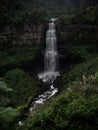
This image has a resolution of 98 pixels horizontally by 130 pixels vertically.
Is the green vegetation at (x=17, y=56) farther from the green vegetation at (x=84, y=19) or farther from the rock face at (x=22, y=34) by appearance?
the green vegetation at (x=84, y=19)

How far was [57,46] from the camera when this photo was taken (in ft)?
105

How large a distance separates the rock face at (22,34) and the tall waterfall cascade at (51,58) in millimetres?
1102

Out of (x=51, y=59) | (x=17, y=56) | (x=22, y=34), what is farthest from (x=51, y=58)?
(x=22, y=34)

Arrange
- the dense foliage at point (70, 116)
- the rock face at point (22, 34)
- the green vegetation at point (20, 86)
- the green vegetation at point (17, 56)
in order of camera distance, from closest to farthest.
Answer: the dense foliage at point (70, 116) → the green vegetation at point (20, 86) → the green vegetation at point (17, 56) → the rock face at point (22, 34)

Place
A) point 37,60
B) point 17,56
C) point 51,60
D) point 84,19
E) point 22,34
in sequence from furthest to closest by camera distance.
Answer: point 84,19
point 22,34
point 51,60
point 37,60
point 17,56

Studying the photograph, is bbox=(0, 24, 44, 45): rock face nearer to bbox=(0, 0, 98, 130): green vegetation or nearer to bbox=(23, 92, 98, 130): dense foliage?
bbox=(0, 0, 98, 130): green vegetation

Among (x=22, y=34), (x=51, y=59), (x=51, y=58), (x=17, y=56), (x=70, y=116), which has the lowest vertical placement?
(x=70, y=116)

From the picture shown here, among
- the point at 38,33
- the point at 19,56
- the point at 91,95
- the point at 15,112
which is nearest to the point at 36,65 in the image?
the point at 19,56

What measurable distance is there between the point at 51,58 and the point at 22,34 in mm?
4774

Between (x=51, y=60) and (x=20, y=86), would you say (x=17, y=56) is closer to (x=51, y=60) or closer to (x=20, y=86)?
(x=51, y=60)

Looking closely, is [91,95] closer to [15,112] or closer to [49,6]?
[15,112]

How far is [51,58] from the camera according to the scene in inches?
1194

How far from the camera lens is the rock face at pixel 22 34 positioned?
3111 cm

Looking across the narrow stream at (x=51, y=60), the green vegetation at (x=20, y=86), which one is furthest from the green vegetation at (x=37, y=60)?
the narrow stream at (x=51, y=60)
